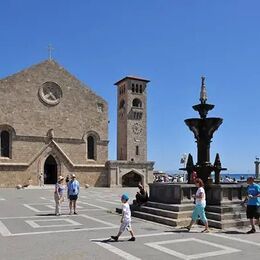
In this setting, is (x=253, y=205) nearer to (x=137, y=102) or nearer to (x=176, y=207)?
(x=176, y=207)

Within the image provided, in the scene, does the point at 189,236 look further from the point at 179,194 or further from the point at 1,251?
the point at 1,251

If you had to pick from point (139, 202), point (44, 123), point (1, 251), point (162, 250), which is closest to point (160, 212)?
point (139, 202)

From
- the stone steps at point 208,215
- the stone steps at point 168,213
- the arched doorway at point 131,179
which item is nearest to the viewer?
the stone steps at point 208,215

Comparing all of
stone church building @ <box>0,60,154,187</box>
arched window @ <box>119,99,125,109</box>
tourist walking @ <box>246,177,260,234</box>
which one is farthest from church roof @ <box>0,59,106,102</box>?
tourist walking @ <box>246,177,260,234</box>

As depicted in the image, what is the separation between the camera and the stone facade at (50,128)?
37906mm

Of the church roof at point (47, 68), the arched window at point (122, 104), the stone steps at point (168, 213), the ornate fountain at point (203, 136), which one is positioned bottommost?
the stone steps at point (168, 213)

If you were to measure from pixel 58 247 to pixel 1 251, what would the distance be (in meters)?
1.33

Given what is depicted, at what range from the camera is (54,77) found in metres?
41.1

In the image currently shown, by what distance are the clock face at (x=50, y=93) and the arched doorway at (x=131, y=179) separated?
11339mm

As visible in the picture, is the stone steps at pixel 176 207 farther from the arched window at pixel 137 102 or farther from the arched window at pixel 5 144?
the arched window at pixel 137 102

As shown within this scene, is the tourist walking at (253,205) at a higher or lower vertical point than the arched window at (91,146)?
lower

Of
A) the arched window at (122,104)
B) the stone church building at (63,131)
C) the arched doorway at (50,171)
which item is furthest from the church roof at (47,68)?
the arched doorway at (50,171)

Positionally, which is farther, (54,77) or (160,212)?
(54,77)

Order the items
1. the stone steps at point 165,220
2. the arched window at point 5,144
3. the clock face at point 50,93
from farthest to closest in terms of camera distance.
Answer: the clock face at point 50,93 → the arched window at point 5,144 → the stone steps at point 165,220
